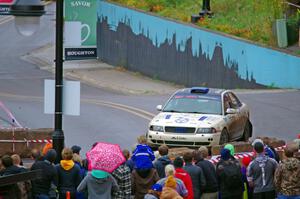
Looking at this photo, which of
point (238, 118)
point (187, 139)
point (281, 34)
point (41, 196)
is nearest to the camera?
point (41, 196)

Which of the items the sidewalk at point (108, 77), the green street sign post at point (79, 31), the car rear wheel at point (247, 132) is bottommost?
the sidewalk at point (108, 77)

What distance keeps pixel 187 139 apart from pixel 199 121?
2.03 feet

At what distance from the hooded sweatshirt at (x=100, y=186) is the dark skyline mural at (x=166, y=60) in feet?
90.3

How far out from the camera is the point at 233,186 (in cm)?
1409

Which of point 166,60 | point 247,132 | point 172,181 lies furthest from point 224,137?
point 166,60

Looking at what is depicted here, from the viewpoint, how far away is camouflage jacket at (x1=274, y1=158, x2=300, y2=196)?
536 inches

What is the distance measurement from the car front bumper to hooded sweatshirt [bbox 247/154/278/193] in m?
6.93

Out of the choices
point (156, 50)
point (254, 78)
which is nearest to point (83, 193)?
point (254, 78)

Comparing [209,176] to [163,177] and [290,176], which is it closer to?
[163,177]

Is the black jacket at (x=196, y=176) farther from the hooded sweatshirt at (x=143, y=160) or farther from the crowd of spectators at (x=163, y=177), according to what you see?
the hooded sweatshirt at (x=143, y=160)

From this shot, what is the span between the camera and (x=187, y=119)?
22.0 m

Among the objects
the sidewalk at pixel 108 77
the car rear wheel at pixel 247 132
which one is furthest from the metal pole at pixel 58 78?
the sidewalk at pixel 108 77

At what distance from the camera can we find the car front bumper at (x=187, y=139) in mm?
21562

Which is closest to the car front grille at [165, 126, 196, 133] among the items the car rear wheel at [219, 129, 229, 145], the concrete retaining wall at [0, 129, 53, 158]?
the car rear wheel at [219, 129, 229, 145]
